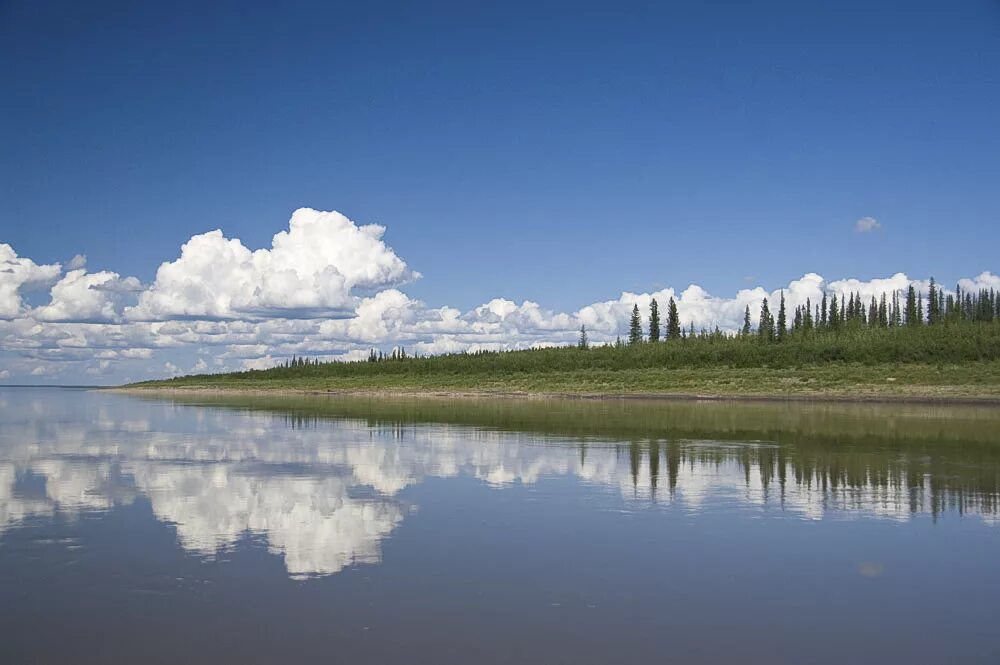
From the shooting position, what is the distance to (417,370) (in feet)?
538

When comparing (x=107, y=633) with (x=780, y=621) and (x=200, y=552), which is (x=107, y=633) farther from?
(x=780, y=621)

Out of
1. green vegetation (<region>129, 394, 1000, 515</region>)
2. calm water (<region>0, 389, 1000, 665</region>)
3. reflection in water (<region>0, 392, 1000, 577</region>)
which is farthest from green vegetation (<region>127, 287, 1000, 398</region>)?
calm water (<region>0, 389, 1000, 665</region>)

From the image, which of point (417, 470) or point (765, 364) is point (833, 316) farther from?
point (417, 470)

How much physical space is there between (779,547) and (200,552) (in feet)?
33.3

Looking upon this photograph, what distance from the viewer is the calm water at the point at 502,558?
32.0 feet

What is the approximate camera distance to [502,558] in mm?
13906

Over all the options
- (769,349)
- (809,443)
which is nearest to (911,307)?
(769,349)

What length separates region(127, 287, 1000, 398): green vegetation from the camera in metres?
86.1

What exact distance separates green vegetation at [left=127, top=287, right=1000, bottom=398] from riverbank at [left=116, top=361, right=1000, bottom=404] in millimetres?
187

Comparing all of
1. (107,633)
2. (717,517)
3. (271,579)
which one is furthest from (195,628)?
(717,517)

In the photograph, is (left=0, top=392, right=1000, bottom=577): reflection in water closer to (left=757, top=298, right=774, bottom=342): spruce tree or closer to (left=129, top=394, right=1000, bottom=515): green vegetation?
(left=129, top=394, right=1000, bottom=515): green vegetation

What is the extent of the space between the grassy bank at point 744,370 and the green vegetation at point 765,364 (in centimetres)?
17

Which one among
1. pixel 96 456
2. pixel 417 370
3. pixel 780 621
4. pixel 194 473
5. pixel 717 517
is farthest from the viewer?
pixel 417 370

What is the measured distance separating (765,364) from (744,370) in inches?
431
